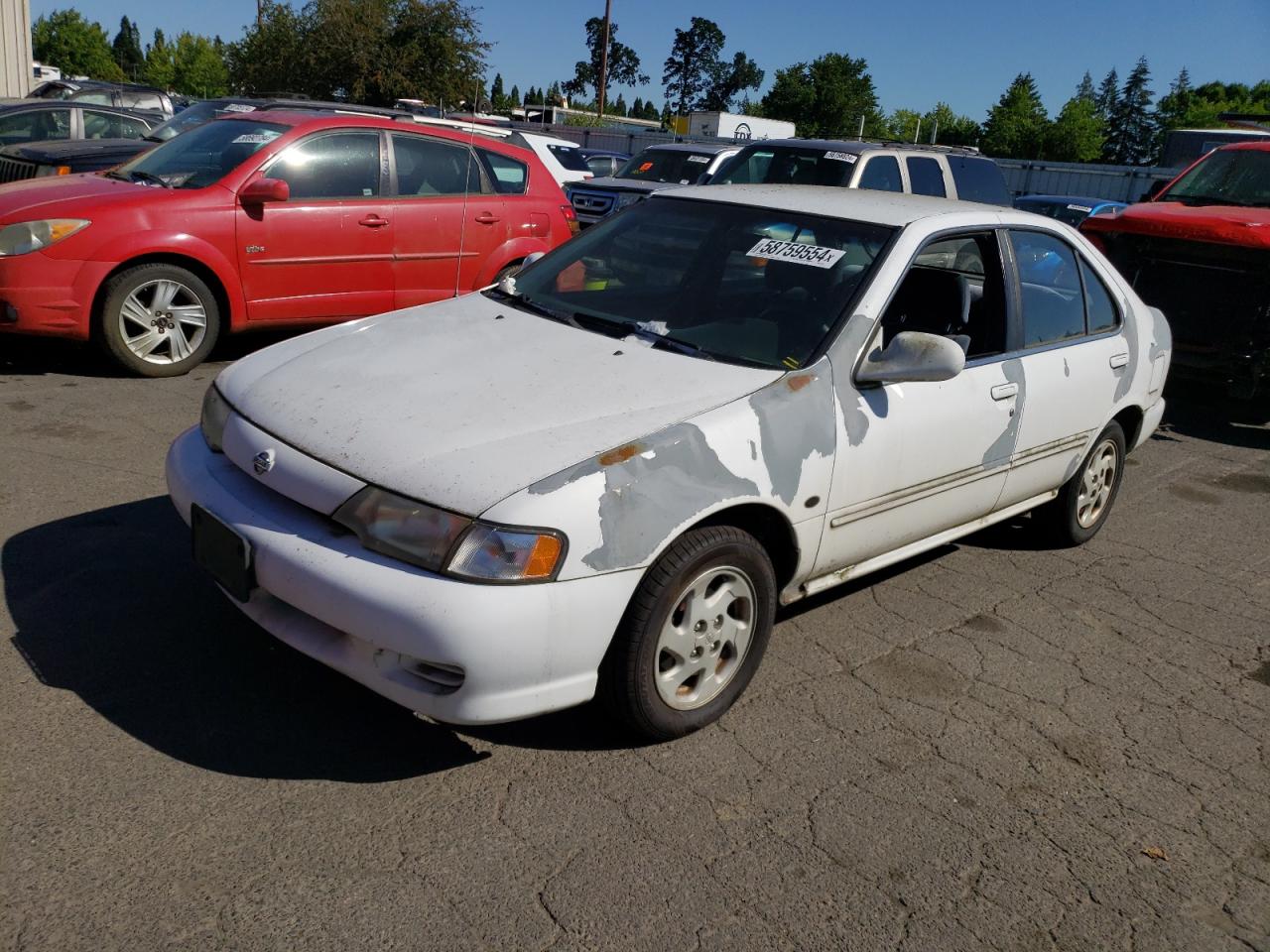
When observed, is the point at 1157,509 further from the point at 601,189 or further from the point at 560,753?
the point at 601,189

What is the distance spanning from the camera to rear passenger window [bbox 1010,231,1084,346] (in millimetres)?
4602

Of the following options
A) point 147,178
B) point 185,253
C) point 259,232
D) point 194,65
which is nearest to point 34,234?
point 185,253

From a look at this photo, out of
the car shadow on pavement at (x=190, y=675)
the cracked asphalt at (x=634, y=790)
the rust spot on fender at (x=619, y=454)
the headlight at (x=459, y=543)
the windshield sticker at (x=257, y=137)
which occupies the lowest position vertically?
the cracked asphalt at (x=634, y=790)

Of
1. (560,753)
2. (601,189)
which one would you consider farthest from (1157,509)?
(601,189)

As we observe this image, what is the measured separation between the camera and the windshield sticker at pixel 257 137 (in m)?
7.21

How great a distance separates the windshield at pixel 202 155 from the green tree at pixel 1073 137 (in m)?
64.6

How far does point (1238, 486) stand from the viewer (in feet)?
22.5

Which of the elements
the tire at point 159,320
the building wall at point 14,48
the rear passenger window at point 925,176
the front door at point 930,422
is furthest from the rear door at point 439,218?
the building wall at point 14,48

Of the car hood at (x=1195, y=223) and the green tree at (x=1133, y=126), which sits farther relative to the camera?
the green tree at (x=1133, y=126)

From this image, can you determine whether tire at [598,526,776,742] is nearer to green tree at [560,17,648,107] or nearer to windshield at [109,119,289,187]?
windshield at [109,119,289,187]

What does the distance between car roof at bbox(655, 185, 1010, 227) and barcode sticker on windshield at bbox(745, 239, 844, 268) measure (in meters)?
0.19

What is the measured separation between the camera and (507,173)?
823 cm

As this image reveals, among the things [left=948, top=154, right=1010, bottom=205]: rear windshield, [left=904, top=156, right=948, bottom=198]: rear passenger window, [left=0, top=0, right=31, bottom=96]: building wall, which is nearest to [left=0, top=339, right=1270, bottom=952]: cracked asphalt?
[left=904, top=156, right=948, bottom=198]: rear passenger window

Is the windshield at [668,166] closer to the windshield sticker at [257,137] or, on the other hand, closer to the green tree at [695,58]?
the windshield sticker at [257,137]
